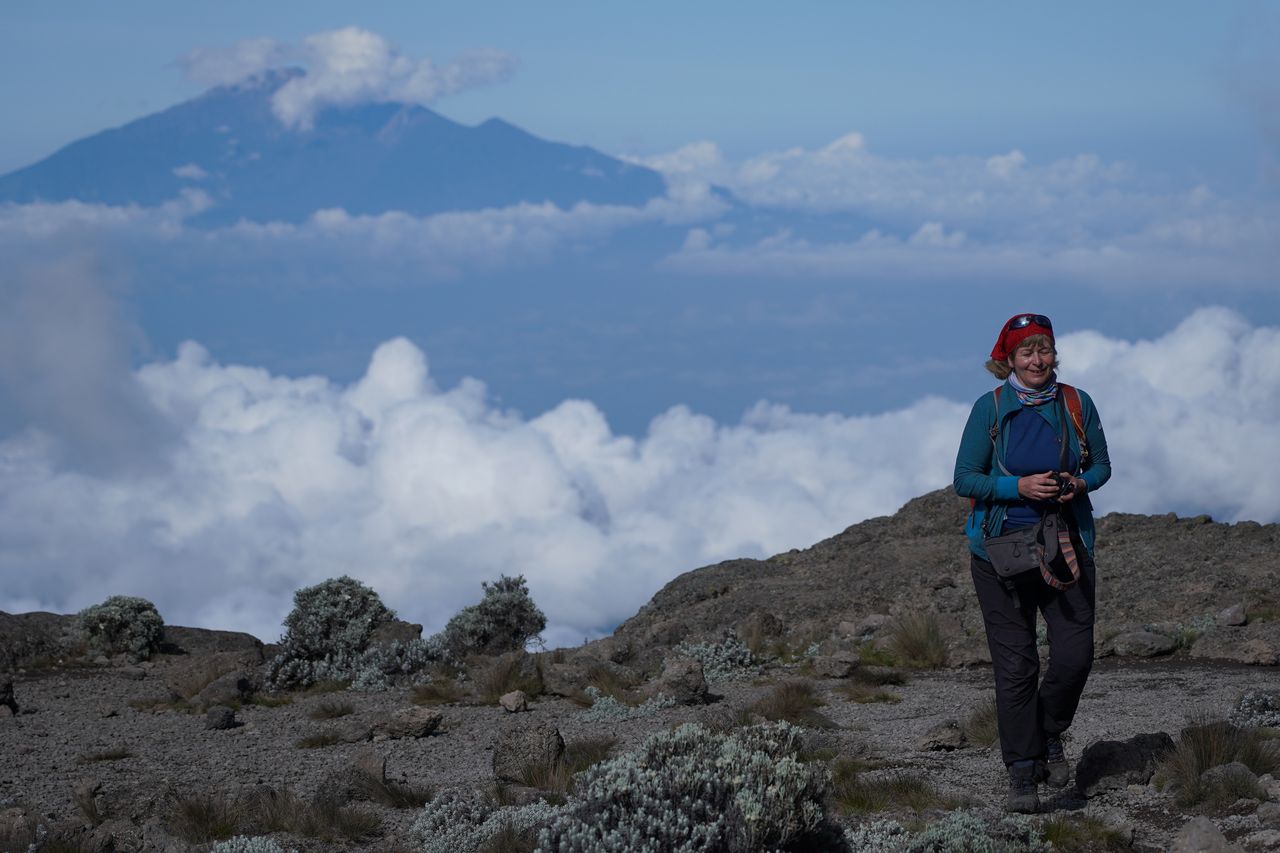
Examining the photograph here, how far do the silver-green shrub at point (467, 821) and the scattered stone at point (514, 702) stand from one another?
4005 mm

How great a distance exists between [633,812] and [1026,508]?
2.31m

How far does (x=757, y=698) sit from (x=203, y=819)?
16.4 ft

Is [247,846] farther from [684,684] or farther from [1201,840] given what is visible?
[684,684]

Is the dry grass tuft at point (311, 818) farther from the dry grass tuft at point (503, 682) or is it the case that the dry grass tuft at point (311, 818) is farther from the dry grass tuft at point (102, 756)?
the dry grass tuft at point (503, 682)

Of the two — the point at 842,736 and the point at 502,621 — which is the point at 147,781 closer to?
the point at 842,736

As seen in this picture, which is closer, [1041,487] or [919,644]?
[1041,487]

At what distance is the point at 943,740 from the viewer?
25.6 feet

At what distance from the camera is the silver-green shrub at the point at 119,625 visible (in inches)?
643

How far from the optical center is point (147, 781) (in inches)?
322

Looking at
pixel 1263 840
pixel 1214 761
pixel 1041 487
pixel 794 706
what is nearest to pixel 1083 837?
pixel 1263 840

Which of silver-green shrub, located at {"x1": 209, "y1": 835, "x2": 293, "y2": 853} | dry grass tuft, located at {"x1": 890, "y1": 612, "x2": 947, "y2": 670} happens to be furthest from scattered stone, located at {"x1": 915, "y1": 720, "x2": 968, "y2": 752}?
dry grass tuft, located at {"x1": 890, "y1": 612, "x2": 947, "y2": 670}

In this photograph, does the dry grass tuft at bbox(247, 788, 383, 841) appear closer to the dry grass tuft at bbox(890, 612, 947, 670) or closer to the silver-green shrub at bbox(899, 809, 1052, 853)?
the silver-green shrub at bbox(899, 809, 1052, 853)

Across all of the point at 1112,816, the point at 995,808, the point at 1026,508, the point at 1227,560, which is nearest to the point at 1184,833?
the point at 1112,816

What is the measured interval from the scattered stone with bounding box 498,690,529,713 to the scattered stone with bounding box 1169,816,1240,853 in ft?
21.5
